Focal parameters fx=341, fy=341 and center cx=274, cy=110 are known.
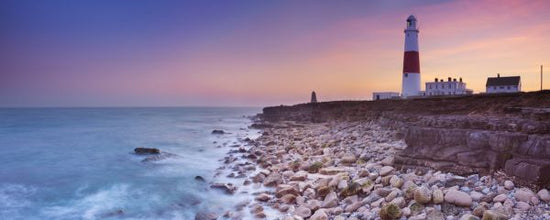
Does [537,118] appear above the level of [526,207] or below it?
above

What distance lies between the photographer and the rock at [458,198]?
5508 millimetres

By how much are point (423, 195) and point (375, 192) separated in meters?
1.11

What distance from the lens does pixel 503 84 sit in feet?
112

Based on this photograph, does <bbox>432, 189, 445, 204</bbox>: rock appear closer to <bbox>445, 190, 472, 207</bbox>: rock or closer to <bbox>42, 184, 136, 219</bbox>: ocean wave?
<bbox>445, 190, 472, 207</bbox>: rock

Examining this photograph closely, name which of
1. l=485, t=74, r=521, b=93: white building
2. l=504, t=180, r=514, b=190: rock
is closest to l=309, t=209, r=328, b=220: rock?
l=504, t=180, r=514, b=190: rock

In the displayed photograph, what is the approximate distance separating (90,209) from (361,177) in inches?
272

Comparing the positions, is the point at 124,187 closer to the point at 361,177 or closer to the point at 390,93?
the point at 361,177

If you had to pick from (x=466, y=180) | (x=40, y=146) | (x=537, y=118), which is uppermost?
(x=537, y=118)

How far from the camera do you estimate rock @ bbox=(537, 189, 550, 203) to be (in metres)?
5.25

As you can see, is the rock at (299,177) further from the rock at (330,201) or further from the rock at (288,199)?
the rock at (330,201)

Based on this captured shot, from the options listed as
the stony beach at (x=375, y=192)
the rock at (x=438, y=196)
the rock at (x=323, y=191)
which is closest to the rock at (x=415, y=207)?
the stony beach at (x=375, y=192)

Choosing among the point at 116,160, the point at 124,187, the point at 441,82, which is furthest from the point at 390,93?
the point at 124,187

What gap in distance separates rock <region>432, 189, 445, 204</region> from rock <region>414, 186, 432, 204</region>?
0.06 m

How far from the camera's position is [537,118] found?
26.1 ft
